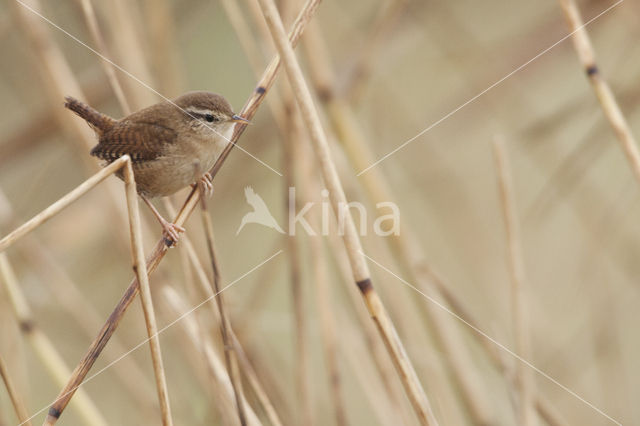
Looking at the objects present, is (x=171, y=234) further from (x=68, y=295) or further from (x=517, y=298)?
(x=517, y=298)

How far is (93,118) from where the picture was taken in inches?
54.3

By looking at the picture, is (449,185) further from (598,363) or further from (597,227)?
(598,363)

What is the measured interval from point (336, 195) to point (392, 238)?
0.67 meters

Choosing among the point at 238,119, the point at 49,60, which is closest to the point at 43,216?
the point at 238,119

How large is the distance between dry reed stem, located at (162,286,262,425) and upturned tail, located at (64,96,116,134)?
1.28 feet

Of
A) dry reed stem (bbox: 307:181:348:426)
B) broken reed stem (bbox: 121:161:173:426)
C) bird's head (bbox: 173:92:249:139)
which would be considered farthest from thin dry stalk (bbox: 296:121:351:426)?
broken reed stem (bbox: 121:161:173:426)

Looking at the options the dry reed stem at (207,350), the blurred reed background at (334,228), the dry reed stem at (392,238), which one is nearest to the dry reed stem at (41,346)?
the blurred reed background at (334,228)

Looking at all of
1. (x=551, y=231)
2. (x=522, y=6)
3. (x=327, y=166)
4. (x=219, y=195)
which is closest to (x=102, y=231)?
(x=219, y=195)

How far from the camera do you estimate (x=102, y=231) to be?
2.05 metres

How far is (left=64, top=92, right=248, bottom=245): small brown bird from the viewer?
128 cm

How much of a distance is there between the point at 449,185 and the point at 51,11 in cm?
133

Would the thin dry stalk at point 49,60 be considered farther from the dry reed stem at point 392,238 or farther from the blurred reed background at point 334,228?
the dry reed stem at point 392,238

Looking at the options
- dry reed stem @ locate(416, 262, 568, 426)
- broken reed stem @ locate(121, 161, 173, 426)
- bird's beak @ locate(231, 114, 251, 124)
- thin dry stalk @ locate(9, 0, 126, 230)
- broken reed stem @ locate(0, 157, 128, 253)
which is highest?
thin dry stalk @ locate(9, 0, 126, 230)

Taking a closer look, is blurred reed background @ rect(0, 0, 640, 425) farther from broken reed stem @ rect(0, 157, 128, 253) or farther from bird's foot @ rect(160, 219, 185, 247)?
broken reed stem @ rect(0, 157, 128, 253)
